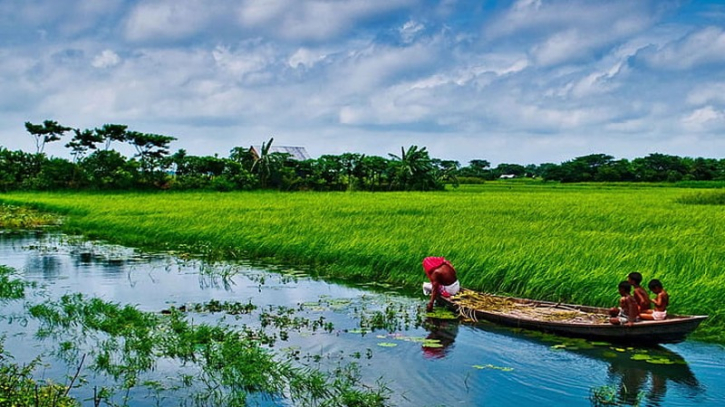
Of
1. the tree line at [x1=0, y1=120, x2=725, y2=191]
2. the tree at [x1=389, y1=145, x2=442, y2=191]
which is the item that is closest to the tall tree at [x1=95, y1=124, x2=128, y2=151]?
the tree line at [x1=0, y1=120, x2=725, y2=191]

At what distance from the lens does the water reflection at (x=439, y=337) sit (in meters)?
6.54

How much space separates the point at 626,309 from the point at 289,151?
4547cm

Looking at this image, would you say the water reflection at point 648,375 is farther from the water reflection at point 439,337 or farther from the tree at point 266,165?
the tree at point 266,165

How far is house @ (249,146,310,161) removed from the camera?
155 feet

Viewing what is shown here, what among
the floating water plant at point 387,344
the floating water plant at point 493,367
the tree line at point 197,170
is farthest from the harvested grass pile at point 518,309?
the tree line at point 197,170

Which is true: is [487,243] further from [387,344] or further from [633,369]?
[633,369]

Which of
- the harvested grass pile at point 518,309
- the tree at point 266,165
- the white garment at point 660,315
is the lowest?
the harvested grass pile at point 518,309

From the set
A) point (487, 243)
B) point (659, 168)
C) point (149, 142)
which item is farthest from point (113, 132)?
point (659, 168)

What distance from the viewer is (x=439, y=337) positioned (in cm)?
709

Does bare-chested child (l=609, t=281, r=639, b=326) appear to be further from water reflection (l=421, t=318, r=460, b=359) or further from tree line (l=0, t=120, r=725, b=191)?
tree line (l=0, t=120, r=725, b=191)

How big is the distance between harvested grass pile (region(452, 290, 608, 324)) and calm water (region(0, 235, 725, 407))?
258mm

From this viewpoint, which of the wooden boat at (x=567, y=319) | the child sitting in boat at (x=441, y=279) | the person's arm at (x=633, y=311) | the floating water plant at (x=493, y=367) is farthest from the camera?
the child sitting in boat at (x=441, y=279)

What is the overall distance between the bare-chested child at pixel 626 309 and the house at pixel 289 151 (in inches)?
1636

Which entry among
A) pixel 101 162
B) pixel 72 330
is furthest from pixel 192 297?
pixel 101 162
